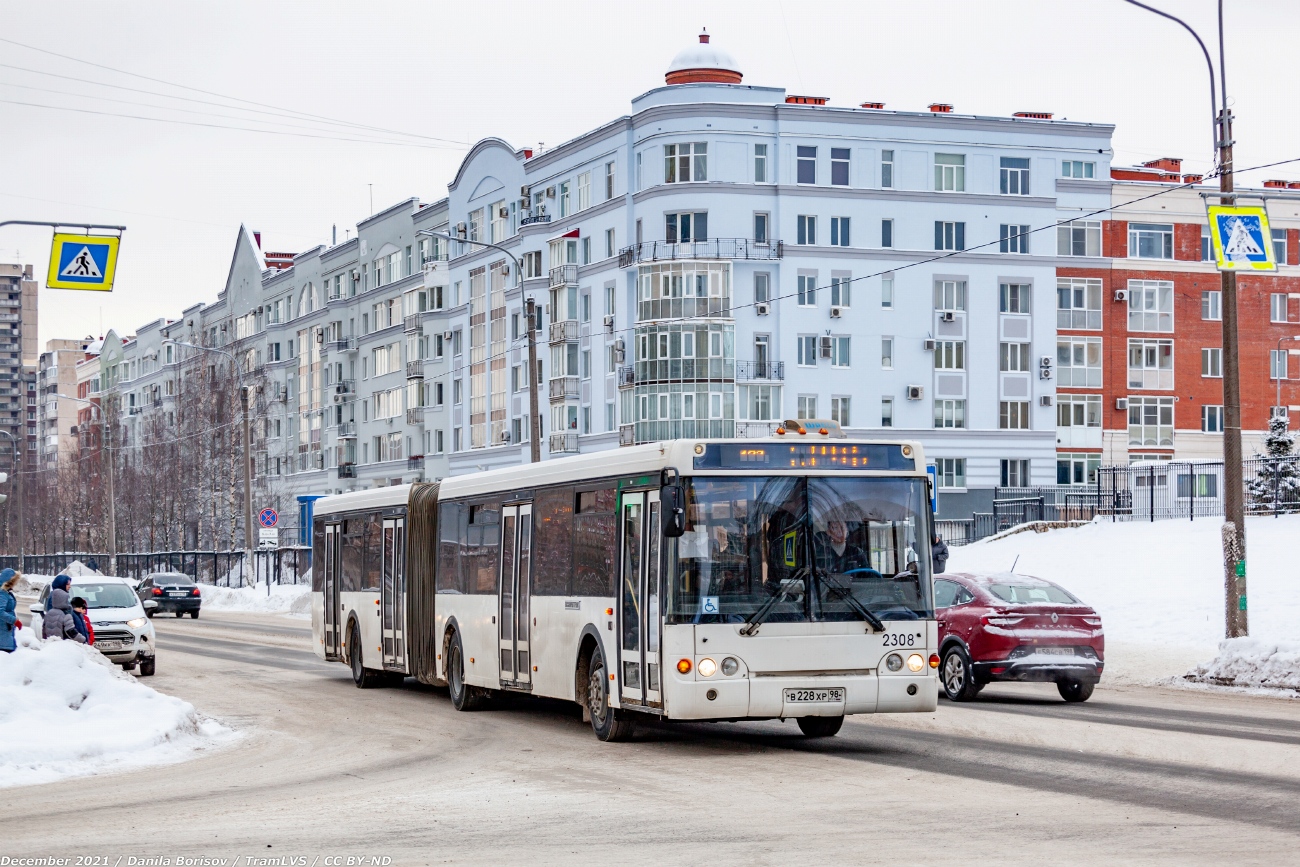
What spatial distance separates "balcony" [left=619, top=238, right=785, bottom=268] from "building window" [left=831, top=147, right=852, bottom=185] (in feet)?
11.9

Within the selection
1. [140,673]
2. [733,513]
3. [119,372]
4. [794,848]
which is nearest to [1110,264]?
[140,673]

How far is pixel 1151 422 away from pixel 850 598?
68.4 m

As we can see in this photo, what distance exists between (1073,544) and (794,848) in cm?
3707

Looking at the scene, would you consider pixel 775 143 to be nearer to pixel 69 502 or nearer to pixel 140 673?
pixel 140 673

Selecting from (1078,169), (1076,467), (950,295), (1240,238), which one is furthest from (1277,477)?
(1240,238)

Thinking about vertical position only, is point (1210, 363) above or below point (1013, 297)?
below

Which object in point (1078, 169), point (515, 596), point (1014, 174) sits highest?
point (1078, 169)

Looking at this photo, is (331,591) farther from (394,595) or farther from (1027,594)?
(1027,594)

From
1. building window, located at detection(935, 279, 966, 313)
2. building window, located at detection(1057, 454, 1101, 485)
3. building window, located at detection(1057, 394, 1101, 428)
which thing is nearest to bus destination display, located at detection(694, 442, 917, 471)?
building window, located at detection(935, 279, 966, 313)

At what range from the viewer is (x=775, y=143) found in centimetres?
7188

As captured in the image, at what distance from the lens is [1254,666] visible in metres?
23.3

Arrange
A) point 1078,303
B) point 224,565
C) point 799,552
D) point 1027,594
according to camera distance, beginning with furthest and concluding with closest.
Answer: point 224,565 < point 1078,303 < point 1027,594 < point 799,552

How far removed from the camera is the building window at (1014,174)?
243 feet

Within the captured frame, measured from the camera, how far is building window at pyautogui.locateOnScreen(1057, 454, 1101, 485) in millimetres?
77375
